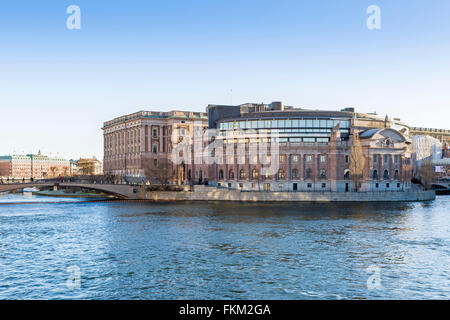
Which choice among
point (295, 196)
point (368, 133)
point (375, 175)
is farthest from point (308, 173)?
point (368, 133)

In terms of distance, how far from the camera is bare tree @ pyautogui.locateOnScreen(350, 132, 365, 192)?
337 ft

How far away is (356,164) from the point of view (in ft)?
338

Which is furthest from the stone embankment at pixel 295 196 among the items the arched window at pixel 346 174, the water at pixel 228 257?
the water at pixel 228 257

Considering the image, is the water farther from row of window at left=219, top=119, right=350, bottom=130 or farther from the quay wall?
row of window at left=219, top=119, right=350, bottom=130

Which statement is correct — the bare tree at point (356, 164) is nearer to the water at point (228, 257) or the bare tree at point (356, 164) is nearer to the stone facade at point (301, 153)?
the stone facade at point (301, 153)

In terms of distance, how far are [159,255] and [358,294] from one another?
61.8 feet

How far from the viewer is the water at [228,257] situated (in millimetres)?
28188

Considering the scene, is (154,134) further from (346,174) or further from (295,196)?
(346,174)

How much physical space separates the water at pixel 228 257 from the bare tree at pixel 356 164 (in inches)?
1406

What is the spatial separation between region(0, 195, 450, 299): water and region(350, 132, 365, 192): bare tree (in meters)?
35.7

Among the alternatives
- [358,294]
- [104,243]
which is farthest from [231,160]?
[358,294]

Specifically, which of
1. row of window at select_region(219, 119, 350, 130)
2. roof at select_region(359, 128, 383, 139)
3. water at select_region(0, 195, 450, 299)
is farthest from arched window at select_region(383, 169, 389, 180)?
water at select_region(0, 195, 450, 299)

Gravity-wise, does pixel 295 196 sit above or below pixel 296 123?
below

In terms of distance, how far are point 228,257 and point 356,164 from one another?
236 feet
